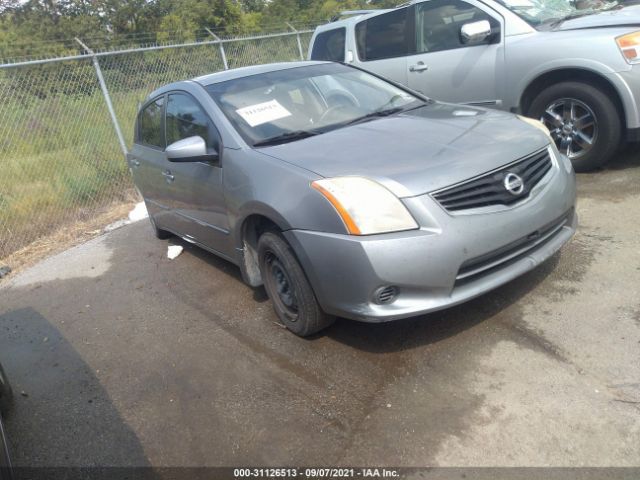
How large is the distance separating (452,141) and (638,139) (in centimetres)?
267

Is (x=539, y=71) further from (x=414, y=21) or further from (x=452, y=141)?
(x=452, y=141)

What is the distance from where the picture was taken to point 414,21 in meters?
6.22

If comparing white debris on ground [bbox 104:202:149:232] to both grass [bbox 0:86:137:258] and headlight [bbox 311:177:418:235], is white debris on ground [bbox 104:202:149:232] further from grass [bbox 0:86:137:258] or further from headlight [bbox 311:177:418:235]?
headlight [bbox 311:177:418:235]

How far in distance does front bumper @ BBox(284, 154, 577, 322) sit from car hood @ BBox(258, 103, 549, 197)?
207 millimetres

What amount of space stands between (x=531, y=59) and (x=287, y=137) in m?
3.01

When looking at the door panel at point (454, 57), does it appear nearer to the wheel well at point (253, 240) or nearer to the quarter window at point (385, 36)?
the quarter window at point (385, 36)

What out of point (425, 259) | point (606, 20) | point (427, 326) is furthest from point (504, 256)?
point (606, 20)

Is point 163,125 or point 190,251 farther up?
point 163,125

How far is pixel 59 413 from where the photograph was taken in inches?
125

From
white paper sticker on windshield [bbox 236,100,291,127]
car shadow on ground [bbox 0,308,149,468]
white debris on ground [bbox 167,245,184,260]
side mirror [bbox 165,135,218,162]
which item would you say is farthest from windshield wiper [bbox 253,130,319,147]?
white debris on ground [bbox 167,245,184,260]

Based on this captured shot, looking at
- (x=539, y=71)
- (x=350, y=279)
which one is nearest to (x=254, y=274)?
(x=350, y=279)

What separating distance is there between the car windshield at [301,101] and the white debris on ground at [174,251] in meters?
1.90

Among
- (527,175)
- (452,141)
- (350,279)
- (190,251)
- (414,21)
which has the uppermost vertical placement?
(414,21)

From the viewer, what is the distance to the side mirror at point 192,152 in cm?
362
